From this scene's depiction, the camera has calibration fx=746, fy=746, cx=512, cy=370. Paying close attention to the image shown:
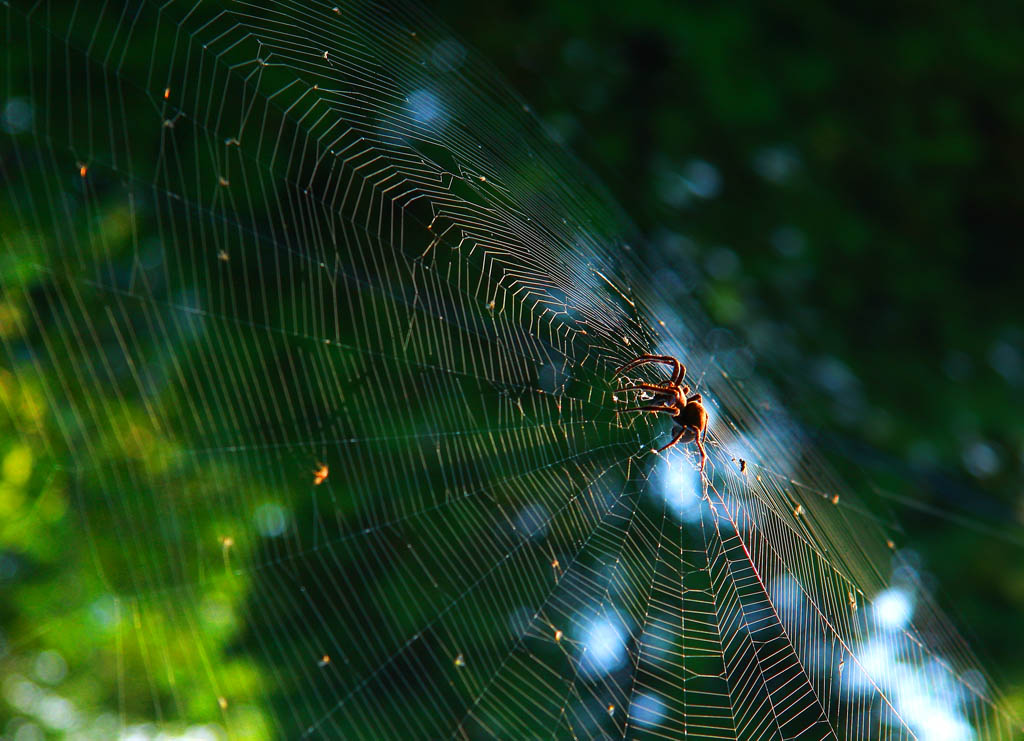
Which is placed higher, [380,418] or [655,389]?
[655,389]

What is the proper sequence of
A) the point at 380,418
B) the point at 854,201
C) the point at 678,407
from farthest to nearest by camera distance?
1. the point at 854,201
2. the point at 380,418
3. the point at 678,407

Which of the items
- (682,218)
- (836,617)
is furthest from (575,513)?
(682,218)

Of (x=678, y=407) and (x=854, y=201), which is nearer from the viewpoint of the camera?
(x=678, y=407)

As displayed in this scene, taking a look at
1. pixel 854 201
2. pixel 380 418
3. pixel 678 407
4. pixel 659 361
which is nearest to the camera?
pixel 678 407

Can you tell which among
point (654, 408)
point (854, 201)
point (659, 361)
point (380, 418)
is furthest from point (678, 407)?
point (854, 201)

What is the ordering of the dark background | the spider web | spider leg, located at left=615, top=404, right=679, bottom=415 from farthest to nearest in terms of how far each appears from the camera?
1. the dark background
2. spider leg, located at left=615, top=404, right=679, bottom=415
3. the spider web

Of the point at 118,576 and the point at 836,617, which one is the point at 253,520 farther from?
the point at 836,617

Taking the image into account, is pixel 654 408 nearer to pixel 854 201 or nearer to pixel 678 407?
pixel 678 407

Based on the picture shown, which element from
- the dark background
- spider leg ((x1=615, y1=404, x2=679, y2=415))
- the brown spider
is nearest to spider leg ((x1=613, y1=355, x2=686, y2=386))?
the brown spider

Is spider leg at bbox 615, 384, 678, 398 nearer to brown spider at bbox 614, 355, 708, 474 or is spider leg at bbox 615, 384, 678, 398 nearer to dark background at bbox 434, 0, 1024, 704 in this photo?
brown spider at bbox 614, 355, 708, 474
